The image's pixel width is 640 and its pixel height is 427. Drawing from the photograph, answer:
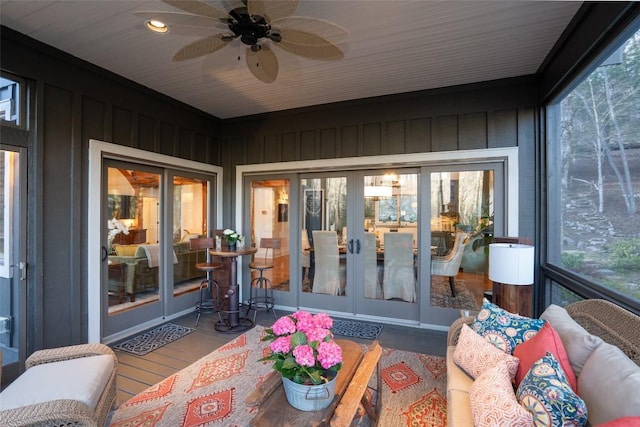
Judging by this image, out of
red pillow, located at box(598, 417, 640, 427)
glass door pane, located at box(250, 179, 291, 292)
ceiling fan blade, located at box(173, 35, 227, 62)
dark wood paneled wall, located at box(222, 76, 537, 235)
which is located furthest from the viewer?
glass door pane, located at box(250, 179, 291, 292)

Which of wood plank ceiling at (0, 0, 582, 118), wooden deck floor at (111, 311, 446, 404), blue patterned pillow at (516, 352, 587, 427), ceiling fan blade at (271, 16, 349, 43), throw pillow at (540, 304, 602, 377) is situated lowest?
wooden deck floor at (111, 311, 446, 404)

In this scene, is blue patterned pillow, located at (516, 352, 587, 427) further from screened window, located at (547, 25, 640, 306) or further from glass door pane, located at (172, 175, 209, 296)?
glass door pane, located at (172, 175, 209, 296)

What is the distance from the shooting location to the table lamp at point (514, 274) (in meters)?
2.28

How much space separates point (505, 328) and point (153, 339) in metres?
3.66

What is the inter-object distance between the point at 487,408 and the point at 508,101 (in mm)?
3498

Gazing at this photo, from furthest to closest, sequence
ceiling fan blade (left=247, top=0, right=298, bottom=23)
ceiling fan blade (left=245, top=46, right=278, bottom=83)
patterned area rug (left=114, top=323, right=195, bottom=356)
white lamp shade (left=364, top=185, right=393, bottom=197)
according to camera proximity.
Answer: white lamp shade (left=364, top=185, right=393, bottom=197), patterned area rug (left=114, top=323, right=195, bottom=356), ceiling fan blade (left=245, top=46, right=278, bottom=83), ceiling fan blade (left=247, top=0, right=298, bottom=23)

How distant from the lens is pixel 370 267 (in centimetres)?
430

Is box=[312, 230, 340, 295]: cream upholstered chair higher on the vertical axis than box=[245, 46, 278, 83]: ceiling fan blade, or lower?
lower

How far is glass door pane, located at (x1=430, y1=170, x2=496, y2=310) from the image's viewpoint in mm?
3730

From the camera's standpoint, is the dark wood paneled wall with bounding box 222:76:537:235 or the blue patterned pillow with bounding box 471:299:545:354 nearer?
the blue patterned pillow with bounding box 471:299:545:354

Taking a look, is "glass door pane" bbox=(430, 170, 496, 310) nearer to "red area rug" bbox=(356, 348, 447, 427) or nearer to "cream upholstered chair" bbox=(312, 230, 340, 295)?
"red area rug" bbox=(356, 348, 447, 427)

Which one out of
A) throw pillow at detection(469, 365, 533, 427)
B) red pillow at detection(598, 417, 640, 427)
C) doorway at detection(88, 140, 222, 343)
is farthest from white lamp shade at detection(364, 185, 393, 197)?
red pillow at detection(598, 417, 640, 427)

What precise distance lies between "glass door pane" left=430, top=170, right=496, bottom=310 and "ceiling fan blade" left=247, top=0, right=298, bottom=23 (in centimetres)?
276

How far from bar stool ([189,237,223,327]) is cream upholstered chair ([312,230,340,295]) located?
1444mm
